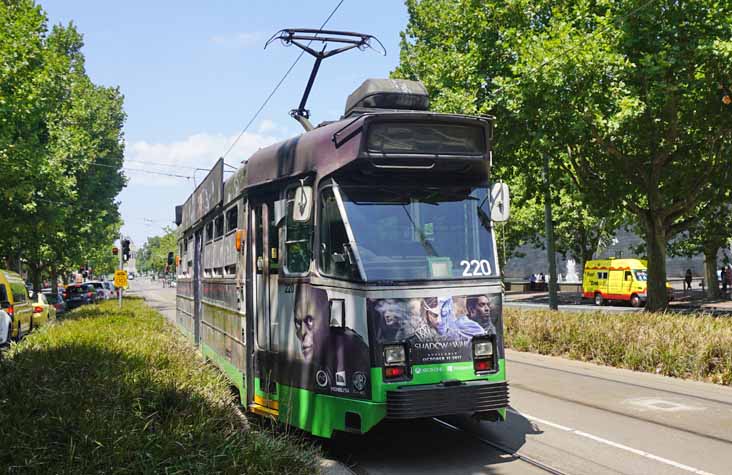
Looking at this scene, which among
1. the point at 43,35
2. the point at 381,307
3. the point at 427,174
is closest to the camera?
the point at 381,307

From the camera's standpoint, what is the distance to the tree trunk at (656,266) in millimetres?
20031

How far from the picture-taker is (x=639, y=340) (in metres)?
12.5

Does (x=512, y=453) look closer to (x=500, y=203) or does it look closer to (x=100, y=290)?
(x=500, y=203)

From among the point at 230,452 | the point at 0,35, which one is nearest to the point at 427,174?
the point at 230,452

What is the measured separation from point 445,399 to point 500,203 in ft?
6.64

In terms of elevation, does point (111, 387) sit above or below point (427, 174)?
below

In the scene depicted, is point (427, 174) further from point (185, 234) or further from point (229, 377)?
point (185, 234)

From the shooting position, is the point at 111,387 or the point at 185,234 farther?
the point at 185,234

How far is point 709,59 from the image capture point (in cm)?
1662

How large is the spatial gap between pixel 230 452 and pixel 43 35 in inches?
1041

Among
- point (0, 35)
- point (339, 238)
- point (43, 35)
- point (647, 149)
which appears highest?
point (43, 35)

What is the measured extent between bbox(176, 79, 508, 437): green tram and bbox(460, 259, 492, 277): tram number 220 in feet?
0.04

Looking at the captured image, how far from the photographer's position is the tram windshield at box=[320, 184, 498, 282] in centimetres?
657

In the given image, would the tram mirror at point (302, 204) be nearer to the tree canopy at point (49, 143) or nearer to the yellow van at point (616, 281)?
the tree canopy at point (49, 143)
